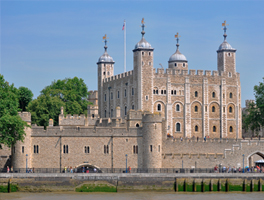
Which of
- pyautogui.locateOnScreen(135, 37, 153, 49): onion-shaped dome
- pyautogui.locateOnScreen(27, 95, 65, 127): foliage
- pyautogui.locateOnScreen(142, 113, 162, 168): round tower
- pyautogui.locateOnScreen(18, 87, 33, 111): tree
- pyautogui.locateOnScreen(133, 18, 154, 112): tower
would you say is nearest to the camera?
pyautogui.locateOnScreen(142, 113, 162, 168): round tower

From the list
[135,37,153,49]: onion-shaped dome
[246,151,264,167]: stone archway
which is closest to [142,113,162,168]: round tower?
[246,151,264,167]: stone archway

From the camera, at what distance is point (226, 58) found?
97750 mm

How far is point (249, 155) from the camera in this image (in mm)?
73812

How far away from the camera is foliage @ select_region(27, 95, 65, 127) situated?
287ft

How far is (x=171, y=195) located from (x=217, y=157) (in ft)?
42.8

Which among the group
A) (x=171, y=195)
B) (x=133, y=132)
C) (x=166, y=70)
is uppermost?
(x=166, y=70)

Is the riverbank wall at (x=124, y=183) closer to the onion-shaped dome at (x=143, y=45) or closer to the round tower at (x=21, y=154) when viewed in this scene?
the round tower at (x=21, y=154)

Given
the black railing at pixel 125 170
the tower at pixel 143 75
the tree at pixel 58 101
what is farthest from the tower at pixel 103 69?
the black railing at pixel 125 170

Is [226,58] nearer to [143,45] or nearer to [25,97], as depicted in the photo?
[143,45]

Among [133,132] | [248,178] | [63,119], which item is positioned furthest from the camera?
[63,119]

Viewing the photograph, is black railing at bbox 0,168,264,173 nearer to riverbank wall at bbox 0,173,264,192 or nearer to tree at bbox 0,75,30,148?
riverbank wall at bbox 0,173,264,192

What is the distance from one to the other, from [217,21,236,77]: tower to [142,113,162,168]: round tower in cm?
2929

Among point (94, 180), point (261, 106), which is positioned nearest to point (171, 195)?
point (94, 180)

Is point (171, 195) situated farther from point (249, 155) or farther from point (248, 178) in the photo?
point (249, 155)
